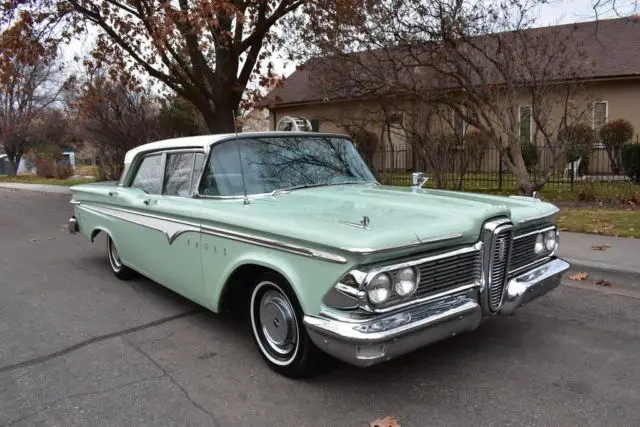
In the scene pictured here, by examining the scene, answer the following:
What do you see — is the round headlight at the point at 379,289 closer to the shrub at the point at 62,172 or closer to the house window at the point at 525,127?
the house window at the point at 525,127

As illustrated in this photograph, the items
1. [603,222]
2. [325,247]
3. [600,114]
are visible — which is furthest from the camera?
[600,114]

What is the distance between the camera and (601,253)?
657 centimetres

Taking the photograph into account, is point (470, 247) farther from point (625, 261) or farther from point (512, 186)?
point (512, 186)

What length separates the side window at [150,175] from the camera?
16.8 feet

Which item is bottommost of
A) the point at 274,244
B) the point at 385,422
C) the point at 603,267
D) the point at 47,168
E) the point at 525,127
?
the point at 385,422

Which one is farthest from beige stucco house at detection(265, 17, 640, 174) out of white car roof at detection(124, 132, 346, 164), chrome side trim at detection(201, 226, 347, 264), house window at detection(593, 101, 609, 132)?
chrome side trim at detection(201, 226, 347, 264)

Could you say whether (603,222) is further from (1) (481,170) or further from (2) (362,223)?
(2) (362,223)

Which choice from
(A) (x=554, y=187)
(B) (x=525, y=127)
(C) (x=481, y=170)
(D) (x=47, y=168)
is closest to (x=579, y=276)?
(A) (x=554, y=187)

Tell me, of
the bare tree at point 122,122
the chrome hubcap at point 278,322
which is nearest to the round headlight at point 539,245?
the chrome hubcap at point 278,322

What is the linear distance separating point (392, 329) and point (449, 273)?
0.59 meters

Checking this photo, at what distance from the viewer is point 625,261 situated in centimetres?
609

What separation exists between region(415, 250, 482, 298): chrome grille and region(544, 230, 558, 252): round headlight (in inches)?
42.0

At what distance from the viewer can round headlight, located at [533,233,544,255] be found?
3.99 meters

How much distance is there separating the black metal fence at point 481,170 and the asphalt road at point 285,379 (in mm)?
7501
